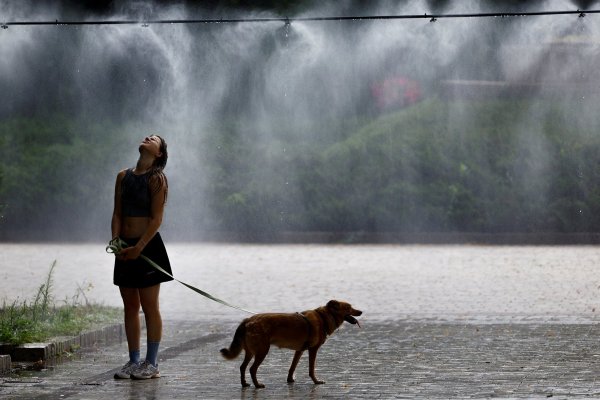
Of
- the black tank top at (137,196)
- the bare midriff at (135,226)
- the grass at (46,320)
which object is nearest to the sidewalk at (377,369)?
the grass at (46,320)

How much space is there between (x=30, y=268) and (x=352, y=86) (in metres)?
11.5

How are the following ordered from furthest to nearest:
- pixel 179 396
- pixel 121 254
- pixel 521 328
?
1. pixel 521 328
2. pixel 121 254
3. pixel 179 396

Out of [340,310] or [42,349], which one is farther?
[42,349]

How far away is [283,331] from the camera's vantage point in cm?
760

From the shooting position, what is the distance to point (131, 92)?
27828mm

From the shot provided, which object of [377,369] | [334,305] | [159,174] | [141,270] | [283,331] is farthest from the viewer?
[377,369]

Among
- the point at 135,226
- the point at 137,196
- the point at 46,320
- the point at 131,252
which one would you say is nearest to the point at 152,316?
the point at 131,252

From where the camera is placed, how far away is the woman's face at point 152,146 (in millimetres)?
8172

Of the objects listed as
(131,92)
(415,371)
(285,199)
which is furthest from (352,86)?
(415,371)

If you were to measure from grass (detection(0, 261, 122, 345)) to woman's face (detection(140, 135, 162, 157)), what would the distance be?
6.45 ft

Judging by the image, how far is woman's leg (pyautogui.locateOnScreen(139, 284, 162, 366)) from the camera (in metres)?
8.16

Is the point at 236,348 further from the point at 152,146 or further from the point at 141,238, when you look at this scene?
the point at 152,146

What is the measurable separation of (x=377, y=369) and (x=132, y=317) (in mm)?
1739

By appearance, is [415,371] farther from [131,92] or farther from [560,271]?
[131,92]
